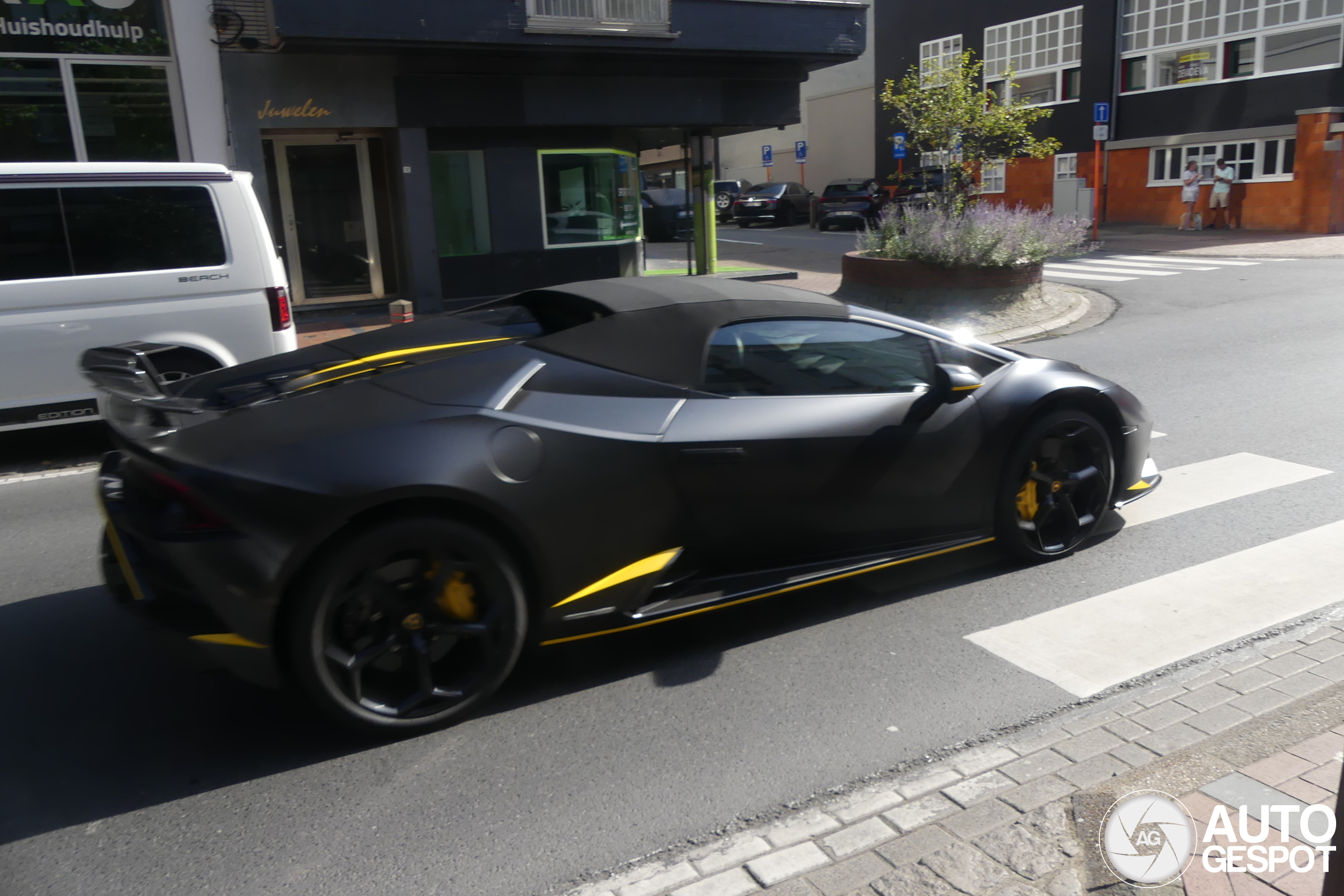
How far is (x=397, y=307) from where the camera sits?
11.8 metres

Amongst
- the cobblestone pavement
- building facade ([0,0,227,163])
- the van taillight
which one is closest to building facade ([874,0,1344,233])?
building facade ([0,0,227,163])

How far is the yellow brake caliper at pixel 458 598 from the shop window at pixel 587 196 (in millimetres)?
13752

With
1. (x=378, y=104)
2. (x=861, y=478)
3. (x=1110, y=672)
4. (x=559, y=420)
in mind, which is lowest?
(x=1110, y=672)

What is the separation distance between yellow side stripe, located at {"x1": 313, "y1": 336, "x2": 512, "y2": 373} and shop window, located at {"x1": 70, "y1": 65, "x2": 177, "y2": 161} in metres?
11.7

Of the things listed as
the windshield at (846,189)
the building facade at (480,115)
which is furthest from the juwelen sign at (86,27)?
the windshield at (846,189)

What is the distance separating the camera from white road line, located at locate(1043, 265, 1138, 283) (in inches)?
673

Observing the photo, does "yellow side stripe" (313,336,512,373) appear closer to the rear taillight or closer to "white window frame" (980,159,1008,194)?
the rear taillight

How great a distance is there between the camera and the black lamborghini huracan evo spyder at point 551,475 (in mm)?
3201

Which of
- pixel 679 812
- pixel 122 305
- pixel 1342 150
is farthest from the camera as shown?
pixel 1342 150

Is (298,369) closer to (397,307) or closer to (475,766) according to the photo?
(475,766)

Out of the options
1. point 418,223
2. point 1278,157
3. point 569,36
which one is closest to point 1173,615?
point 418,223

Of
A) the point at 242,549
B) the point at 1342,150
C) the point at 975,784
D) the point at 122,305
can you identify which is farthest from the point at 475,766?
the point at 1342,150

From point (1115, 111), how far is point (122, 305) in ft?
98.8

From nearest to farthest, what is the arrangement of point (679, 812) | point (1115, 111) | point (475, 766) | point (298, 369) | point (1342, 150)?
1. point (679, 812)
2. point (475, 766)
3. point (298, 369)
4. point (1342, 150)
5. point (1115, 111)
